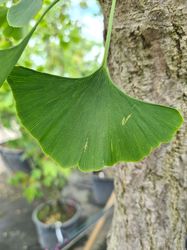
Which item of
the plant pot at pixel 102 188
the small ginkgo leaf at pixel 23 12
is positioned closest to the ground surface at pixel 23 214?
the plant pot at pixel 102 188

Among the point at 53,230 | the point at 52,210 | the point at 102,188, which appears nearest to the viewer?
the point at 53,230

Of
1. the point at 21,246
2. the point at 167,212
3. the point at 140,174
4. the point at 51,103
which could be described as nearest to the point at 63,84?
the point at 51,103

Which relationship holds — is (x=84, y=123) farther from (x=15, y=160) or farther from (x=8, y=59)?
(x=15, y=160)

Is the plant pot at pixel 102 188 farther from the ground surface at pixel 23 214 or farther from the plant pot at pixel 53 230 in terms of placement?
the plant pot at pixel 53 230

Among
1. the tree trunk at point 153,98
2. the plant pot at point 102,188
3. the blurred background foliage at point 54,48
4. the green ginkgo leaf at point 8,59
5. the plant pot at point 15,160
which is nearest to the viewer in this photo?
the green ginkgo leaf at point 8,59

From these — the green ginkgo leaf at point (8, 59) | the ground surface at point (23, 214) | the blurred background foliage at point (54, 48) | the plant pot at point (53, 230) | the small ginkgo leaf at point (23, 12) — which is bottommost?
the ground surface at point (23, 214)

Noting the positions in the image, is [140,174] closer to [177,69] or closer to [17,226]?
[177,69]

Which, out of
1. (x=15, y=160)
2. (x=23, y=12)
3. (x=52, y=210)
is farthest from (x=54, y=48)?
(x=23, y=12)

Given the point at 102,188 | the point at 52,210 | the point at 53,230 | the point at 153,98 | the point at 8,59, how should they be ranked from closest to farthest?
the point at 8,59, the point at 153,98, the point at 53,230, the point at 52,210, the point at 102,188
